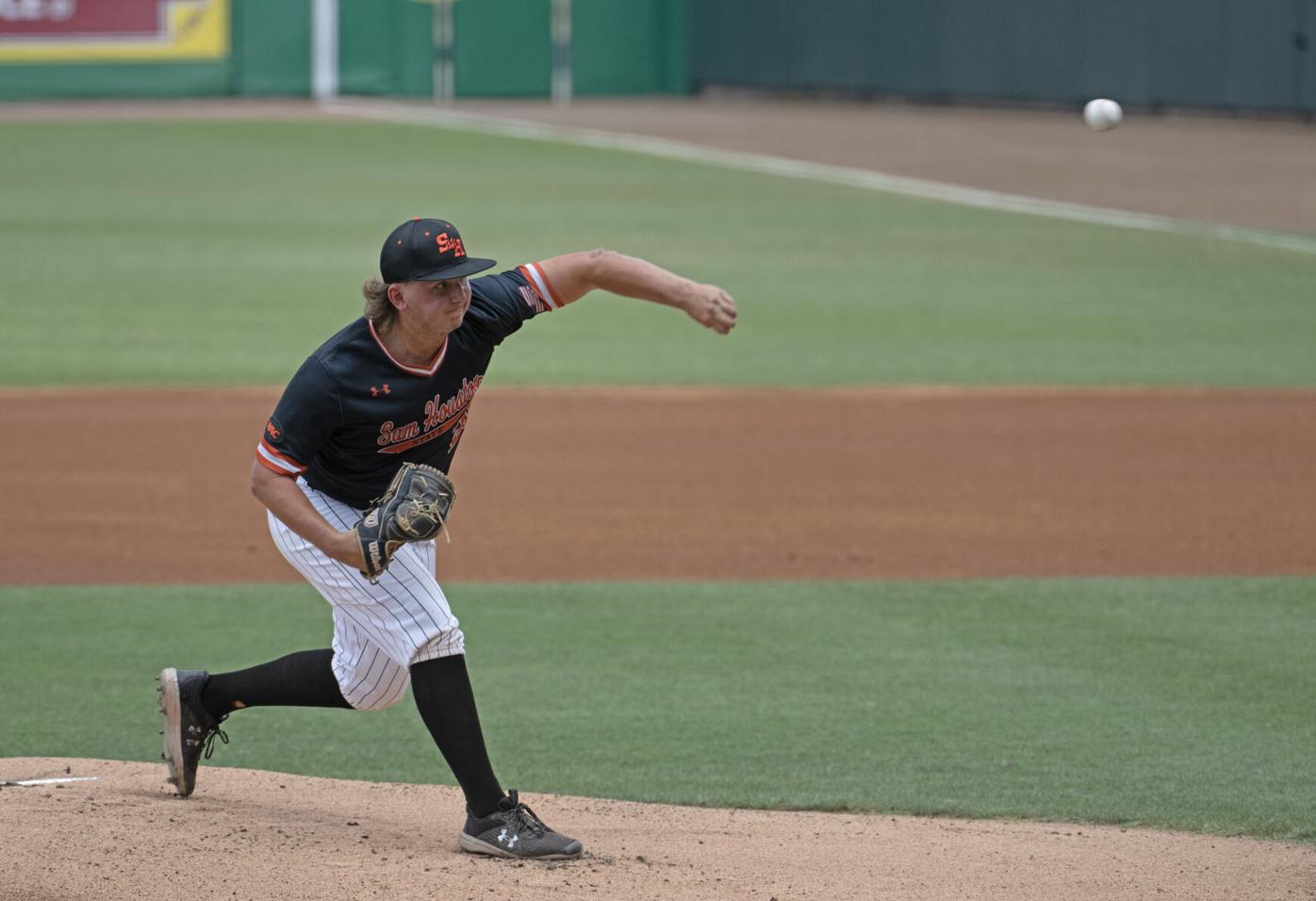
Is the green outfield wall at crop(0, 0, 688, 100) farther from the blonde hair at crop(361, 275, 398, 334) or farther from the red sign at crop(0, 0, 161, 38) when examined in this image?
the blonde hair at crop(361, 275, 398, 334)

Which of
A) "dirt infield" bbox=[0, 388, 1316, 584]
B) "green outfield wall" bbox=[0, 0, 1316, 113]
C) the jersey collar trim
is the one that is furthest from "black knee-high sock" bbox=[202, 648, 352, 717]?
"green outfield wall" bbox=[0, 0, 1316, 113]

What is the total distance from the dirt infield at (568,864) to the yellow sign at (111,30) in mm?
31478

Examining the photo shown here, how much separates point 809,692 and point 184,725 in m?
2.16

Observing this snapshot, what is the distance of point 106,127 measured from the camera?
30.8 meters

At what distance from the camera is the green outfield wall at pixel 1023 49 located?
26812mm

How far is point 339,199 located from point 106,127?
33.9ft

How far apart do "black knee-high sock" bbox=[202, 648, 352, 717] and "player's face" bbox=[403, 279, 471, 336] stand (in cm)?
100

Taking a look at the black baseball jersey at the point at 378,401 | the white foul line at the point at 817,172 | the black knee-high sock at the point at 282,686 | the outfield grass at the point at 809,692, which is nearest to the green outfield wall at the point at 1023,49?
the white foul line at the point at 817,172

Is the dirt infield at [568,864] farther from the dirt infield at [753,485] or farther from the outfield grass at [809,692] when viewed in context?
the dirt infield at [753,485]

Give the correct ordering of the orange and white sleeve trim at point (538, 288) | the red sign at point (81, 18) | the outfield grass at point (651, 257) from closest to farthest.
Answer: the orange and white sleeve trim at point (538, 288)
the outfield grass at point (651, 257)
the red sign at point (81, 18)

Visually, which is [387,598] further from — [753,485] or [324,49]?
[324,49]

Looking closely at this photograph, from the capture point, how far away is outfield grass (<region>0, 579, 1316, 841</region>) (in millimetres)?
5309

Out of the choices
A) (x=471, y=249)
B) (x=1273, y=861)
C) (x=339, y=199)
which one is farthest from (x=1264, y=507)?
(x=339, y=199)

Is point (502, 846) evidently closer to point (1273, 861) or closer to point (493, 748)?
point (493, 748)
